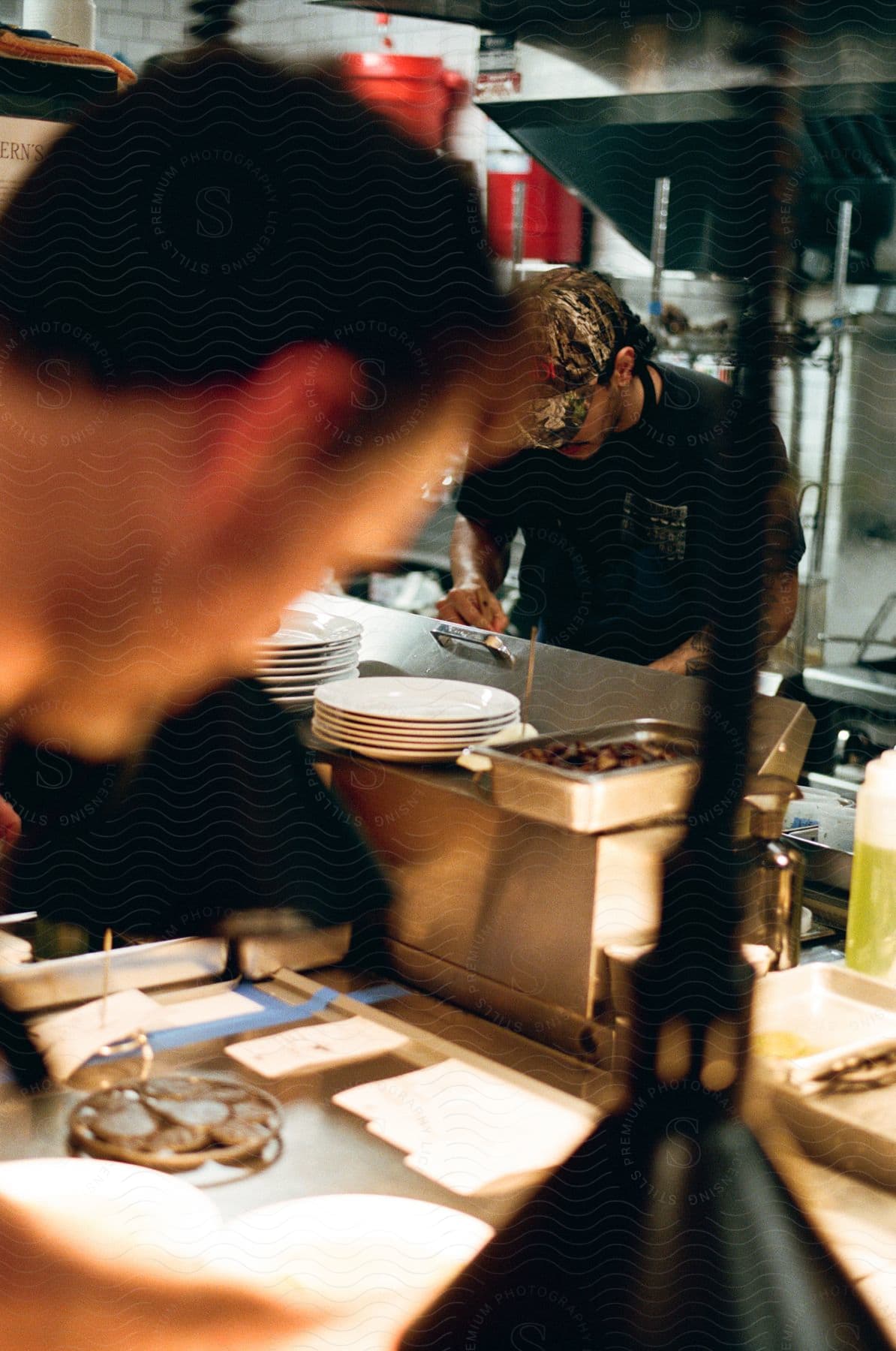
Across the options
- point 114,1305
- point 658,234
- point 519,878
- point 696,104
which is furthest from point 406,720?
point 658,234

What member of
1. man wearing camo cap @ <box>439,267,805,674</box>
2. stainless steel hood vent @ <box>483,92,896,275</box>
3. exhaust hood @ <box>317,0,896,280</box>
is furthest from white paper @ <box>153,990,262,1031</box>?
stainless steel hood vent @ <box>483,92,896,275</box>

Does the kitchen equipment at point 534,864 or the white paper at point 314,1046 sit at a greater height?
the kitchen equipment at point 534,864

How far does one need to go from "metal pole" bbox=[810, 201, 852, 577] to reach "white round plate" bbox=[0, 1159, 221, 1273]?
8.94 ft

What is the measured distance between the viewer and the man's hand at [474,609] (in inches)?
106

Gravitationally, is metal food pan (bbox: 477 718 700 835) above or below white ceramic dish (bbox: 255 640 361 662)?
below

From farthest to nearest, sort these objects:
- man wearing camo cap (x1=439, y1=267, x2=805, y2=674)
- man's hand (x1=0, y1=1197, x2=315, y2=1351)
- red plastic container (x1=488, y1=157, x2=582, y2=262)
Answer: red plastic container (x1=488, y1=157, x2=582, y2=262)
man wearing camo cap (x1=439, y1=267, x2=805, y2=674)
man's hand (x1=0, y1=1197, x2=315, y2=1351)

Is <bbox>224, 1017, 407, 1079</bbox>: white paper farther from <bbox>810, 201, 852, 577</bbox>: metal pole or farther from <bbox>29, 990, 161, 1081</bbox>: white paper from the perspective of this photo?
<bbox>810, 201, 852, 577</bbox>: metal pole

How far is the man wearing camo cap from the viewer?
2365 millimetres

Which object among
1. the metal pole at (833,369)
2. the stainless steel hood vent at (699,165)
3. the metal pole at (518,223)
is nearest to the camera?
the stainless steel hood vent at (699,165)

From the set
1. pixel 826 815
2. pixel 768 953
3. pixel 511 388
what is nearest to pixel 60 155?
pixel 768 953

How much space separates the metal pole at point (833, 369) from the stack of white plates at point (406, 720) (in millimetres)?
2128

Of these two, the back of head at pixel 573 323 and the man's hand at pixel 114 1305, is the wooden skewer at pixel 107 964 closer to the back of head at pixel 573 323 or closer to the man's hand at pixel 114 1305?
the man's hand at pixel 114 1305

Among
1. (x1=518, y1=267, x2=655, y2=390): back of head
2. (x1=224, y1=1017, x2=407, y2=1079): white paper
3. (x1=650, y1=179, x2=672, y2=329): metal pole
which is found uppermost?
(x1=650, y1=179, x2=672, y2=329): metal pole

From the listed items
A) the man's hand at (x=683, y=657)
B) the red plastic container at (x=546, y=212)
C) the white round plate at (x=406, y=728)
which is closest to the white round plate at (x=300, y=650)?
the white round plate at (x=406, y=728)
